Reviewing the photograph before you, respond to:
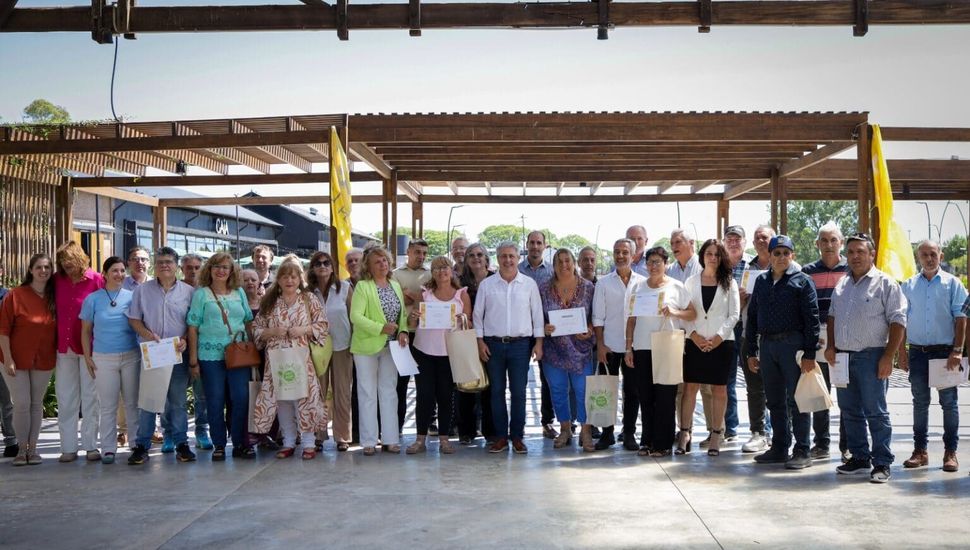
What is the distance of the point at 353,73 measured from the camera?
12219mm

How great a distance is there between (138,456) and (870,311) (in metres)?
5.88

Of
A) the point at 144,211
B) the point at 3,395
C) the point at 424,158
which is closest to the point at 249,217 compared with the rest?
the point at 144,211

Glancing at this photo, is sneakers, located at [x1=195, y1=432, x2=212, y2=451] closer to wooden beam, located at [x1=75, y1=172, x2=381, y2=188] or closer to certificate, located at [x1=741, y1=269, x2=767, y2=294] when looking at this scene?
certificate, located at [x1=741, y1=269, x2=767, y2=294]

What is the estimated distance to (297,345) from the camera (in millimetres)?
7254

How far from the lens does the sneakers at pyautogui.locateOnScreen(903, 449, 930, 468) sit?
6.68m

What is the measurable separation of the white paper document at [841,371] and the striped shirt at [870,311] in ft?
0.23

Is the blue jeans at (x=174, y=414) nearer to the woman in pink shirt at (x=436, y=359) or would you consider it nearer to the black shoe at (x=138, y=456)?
the black shoe at (x=138, y=456)

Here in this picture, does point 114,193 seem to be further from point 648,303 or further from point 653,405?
point 653,405

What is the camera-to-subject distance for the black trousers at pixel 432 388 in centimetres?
756

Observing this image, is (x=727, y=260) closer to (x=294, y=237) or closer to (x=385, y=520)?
(x=385, y=520)

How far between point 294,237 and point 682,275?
179 feet

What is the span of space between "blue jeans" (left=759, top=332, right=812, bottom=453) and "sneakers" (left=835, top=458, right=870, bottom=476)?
350 mm

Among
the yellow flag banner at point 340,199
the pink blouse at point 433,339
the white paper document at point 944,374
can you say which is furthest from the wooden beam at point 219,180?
the white paper document at point 944,374

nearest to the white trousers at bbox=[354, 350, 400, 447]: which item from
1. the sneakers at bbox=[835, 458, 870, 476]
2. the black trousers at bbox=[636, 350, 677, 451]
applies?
the black trousers at bbox=[636, 350, 677, 451]
